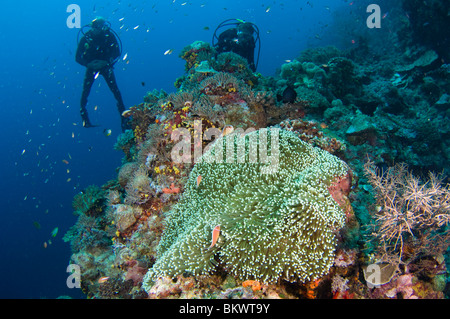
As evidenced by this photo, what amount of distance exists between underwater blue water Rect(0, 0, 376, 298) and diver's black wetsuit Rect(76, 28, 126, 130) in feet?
18.2

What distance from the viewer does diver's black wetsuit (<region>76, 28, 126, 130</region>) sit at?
11.2 metres

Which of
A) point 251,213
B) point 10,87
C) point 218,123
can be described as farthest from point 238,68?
point 10,87

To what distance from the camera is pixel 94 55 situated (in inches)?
460

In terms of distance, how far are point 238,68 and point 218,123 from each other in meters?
3.46

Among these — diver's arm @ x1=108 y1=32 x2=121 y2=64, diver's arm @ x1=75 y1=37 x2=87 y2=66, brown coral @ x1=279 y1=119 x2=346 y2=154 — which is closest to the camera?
brown coral @ x1=279 y1=119 x2=346 y2=154

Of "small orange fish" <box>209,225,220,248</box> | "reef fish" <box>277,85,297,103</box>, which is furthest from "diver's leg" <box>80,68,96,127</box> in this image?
"small orange fish" <box>209,225,220,248</box>

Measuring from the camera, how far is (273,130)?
3787 mm

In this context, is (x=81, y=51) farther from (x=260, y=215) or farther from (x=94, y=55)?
(x=260, y=215)

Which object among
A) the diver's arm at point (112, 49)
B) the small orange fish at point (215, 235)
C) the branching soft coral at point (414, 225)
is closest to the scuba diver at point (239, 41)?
the diver's arm at point (112, 49)

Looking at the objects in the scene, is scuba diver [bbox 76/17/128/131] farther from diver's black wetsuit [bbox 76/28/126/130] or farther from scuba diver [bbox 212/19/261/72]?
scuba diver [bbox 212/19/261/72]

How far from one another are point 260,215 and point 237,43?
30.4 ft

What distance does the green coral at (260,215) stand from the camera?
2621 mm
